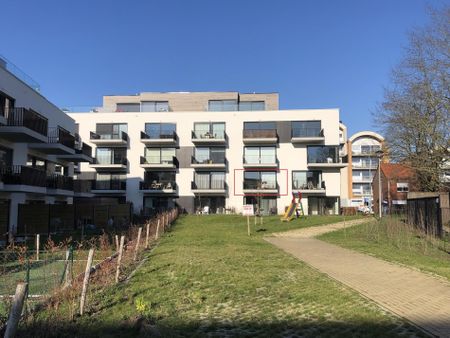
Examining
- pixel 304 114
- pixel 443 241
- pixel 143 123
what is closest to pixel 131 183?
pixel 143 123

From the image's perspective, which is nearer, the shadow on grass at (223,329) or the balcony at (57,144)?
the shadow on grass at (223,329)

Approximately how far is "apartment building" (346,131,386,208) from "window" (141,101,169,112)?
40.3 metres

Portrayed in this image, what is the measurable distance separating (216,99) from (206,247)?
42.8 m

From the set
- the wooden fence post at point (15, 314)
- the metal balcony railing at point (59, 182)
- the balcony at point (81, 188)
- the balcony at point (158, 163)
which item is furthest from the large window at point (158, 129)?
the wooden fence post at point (15, 314)

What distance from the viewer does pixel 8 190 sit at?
23.5m

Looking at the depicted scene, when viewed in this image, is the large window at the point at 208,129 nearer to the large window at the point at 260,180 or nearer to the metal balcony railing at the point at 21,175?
the large window at the point at 260,180

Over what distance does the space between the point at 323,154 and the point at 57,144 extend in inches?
1173

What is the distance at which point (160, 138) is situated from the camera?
49.2 m

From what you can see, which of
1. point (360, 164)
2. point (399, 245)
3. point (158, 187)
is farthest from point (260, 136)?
point (360, 164)

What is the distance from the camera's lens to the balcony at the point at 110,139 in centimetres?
4912

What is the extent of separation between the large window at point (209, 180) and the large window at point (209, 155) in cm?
150

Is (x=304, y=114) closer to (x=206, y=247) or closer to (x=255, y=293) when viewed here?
(x=206, y=247)

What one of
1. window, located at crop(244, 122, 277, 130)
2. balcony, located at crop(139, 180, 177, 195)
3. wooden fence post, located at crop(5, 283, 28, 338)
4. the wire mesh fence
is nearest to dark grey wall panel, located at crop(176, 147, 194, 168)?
balcony, located at crop(139, 180, 177, 195)

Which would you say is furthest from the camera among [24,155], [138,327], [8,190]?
[24,155]
